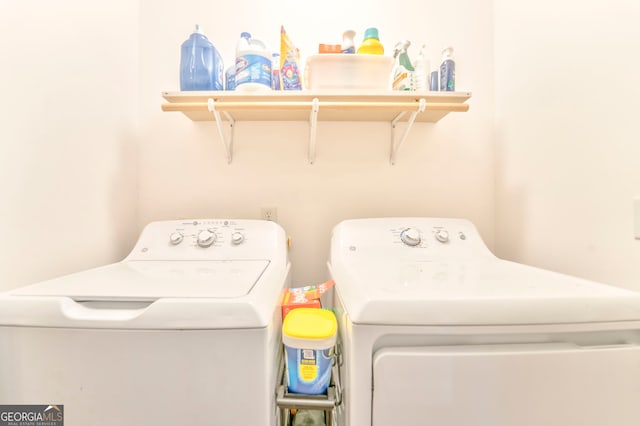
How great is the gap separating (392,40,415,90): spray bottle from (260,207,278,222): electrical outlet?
759mm

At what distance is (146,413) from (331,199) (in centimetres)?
100

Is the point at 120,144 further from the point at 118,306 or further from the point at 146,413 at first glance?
the point at 146,413

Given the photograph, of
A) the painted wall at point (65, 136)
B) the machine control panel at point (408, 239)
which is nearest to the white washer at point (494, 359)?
the machine control panel at point (408, 239)

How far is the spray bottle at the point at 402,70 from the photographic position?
111cm

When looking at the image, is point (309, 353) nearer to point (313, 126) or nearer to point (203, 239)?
point (203, 239)

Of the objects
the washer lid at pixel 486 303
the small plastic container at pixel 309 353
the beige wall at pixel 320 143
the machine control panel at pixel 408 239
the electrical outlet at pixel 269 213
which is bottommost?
the small plastic container at pixel 309 353

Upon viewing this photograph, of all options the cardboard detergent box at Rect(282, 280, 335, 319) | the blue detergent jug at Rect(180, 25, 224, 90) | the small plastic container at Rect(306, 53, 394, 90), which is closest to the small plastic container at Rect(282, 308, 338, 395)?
the cardboard detergent box at Rect(282, 280, 335, 319)

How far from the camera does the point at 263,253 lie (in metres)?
1.04

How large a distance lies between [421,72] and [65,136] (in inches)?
54.0

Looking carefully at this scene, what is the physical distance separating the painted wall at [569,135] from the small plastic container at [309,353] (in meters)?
0.87

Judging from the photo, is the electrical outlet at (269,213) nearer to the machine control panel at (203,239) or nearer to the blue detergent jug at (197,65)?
the machine control panel at (203,239)

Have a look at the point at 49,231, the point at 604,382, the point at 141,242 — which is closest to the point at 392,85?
the point at 604,382

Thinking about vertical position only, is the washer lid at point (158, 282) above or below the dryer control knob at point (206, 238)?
below

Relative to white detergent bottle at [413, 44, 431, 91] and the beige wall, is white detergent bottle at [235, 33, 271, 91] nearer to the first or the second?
the beige wall
